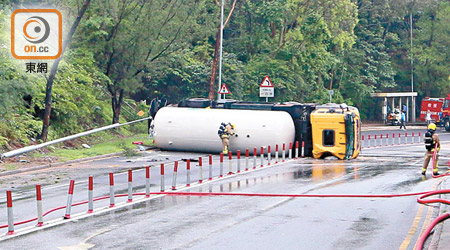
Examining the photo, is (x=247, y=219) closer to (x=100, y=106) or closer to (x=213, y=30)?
(x=100, y=106)

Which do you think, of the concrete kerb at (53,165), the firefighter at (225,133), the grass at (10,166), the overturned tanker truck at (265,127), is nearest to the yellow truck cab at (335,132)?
the overturned tanker truck at (265,127)

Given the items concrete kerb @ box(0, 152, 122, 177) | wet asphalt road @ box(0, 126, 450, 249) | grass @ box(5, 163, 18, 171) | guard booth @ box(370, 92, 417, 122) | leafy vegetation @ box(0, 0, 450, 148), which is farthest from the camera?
guard booth @ box(370, 92, 417, 122)

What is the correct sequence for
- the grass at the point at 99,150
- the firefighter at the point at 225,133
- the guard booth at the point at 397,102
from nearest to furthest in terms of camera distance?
the grass at the point at 99,150 → the firefighter at the point at 225,133 → the guard booth at the point at 397,102

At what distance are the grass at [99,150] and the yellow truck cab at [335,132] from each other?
816 centimetres

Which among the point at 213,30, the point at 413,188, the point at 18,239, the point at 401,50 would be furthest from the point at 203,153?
the point at 401,50

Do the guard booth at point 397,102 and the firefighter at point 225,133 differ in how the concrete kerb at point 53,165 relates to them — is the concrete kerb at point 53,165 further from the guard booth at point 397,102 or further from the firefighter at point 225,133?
the guard booth at point 397,102

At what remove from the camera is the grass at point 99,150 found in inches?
1164

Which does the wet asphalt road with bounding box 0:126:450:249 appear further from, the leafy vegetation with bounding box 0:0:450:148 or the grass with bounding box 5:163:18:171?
the leafy vegetation with bounding box 0:0:450:148

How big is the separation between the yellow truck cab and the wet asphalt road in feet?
18.1

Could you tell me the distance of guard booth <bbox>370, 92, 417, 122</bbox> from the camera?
2717 inches

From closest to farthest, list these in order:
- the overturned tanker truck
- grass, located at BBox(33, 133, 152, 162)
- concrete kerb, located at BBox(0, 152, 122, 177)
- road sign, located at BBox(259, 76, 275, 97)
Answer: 1. concrete kerb, located at BBox(0, 152, 122, 177)
2. grass, located at BBox(33, 133, 152, 162)
3. the overturned tanker truck
4. road sign, located at BBox(259, 76, 275, 97)

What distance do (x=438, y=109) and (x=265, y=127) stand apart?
39043 mm

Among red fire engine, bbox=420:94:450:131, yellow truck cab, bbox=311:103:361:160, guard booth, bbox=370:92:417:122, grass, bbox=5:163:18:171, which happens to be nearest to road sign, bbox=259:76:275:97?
yellow truck cab, bbox=311:103:361:160

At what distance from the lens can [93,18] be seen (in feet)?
118
